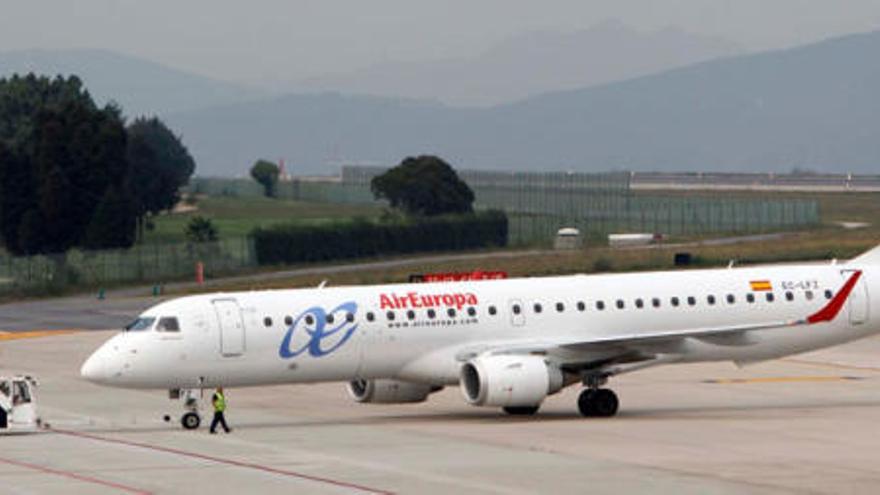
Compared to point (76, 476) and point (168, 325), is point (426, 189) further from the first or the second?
point (76, 476)

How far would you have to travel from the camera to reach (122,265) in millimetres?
117312

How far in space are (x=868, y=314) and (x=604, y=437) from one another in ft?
35.0

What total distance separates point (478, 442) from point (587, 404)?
6033 mm

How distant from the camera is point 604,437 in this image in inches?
1850

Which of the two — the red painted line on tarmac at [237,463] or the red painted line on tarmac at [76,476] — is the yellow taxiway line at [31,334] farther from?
the red painted line on tarmac at [76,476]

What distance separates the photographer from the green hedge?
404 ft

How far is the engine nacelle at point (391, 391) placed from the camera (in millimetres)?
52281

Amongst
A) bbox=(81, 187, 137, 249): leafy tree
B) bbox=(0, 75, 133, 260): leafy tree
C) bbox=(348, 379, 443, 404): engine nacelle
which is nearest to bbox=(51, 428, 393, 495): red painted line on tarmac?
bbox=(348, 379, 443, 404): engine nacelle

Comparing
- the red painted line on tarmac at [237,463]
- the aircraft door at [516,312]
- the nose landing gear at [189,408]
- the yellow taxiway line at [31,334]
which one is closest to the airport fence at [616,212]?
the yellow taxiway line at [31,334]

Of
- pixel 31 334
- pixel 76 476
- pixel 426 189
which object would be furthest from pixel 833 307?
pixel 426 189

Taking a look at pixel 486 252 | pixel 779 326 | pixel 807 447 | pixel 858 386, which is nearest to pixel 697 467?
pixel 807 447

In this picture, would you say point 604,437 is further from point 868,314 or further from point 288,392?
point 288,392

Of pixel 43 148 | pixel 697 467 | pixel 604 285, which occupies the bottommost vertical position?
pixel 697 467

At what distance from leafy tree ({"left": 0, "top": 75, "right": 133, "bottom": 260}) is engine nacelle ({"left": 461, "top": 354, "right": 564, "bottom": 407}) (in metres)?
77.0
